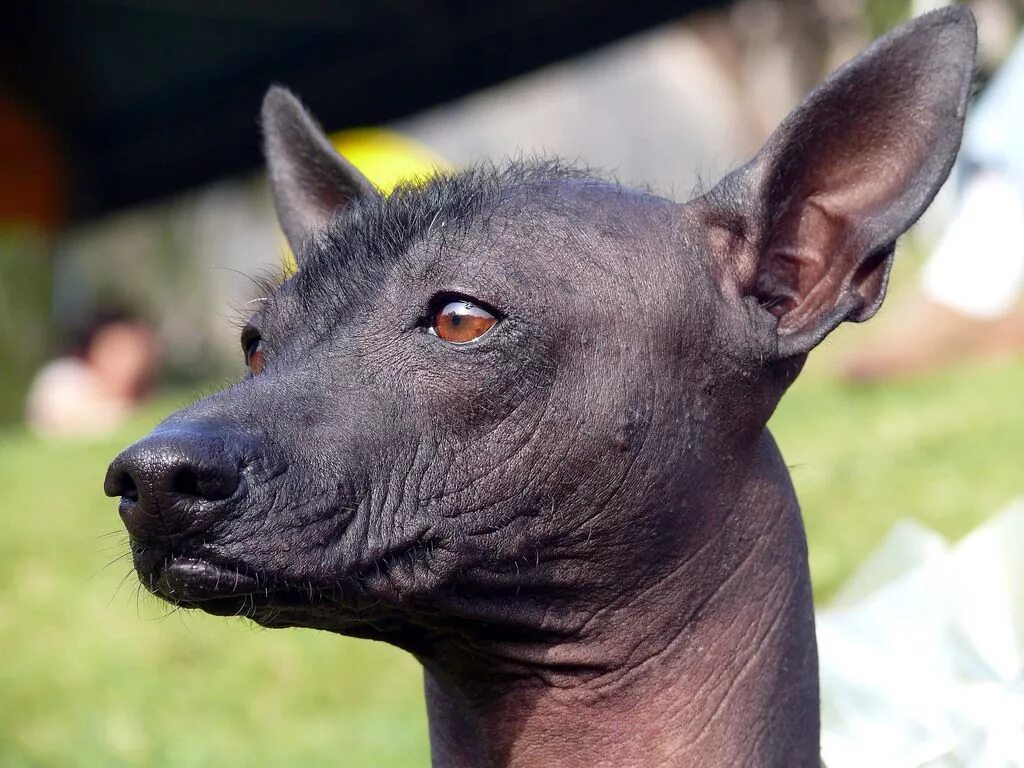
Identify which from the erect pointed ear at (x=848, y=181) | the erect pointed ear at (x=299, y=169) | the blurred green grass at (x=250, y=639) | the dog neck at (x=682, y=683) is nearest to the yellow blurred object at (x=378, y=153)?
the blurred green grass at (x=250, y=639)

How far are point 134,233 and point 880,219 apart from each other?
15911mm

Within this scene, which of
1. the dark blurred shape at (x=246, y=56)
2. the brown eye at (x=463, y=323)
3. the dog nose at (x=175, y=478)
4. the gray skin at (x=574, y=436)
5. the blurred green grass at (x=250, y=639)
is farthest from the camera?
the dark blurred shape at (x=246, y=56)

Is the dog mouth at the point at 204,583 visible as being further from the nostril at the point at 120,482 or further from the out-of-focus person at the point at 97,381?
the out-of-focus person at the point at 97,381

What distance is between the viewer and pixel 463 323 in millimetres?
1977

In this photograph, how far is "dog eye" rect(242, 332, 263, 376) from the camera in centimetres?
217

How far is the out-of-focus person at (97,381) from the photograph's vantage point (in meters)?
11.7

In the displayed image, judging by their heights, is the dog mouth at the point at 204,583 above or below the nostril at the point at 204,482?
below

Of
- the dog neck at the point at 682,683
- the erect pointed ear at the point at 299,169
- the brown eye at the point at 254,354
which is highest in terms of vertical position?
the erect pointed ear at the point at 299,169

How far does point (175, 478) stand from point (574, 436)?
0.57m

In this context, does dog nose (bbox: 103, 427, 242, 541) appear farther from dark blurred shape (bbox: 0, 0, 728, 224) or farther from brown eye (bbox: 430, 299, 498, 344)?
dark blurred shape (bbox: 0, 0, 728, 224)

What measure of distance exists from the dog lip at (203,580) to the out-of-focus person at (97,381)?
33.0 ft

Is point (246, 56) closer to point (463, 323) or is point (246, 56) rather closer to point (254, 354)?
point (254, 354)

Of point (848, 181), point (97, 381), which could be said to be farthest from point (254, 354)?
point (97, 381)

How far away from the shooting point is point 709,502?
83.1 inches
